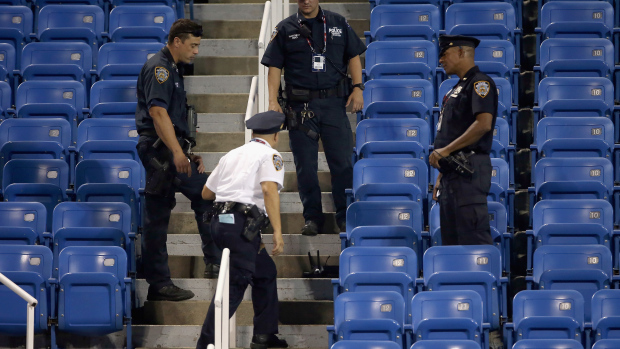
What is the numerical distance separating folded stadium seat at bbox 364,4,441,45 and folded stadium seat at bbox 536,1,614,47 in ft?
2.95

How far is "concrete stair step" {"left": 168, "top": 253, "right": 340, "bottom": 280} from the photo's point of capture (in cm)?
668

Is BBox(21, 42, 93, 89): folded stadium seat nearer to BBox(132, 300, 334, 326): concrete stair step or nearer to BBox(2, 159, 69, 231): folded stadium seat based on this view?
BBox(2, 159, 69, 231): folded stadium seat

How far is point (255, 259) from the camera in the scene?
5.46m

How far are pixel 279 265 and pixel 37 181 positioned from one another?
1.88 metres

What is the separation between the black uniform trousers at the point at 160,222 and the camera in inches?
248

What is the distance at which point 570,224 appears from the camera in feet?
20.5

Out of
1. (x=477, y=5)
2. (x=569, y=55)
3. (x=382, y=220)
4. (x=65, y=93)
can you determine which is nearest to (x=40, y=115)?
(x=65, y=93)

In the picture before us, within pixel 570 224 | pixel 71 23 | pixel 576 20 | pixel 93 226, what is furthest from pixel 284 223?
pixel 576 20

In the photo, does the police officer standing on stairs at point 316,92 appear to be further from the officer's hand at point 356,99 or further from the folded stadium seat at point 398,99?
the folded stadium seat at point 398,99

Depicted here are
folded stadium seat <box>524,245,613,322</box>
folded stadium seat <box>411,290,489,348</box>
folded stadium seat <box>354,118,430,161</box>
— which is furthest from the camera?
folded stadium seat <box>354,118,430,161</box>

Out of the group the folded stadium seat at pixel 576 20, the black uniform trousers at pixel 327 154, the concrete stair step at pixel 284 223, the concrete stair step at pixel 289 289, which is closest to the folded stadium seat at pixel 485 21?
the folded stadium seat at pixel 576 20

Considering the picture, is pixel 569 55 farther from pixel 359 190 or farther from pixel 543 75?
pixel 359 190

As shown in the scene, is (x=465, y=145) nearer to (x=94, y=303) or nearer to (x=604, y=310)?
(x=604, y=310)

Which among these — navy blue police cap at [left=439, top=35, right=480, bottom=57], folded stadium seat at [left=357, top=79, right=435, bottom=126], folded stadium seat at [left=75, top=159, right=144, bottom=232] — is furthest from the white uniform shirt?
folded stadium seat at [left=357, top=79, right=435, bottom=126]
